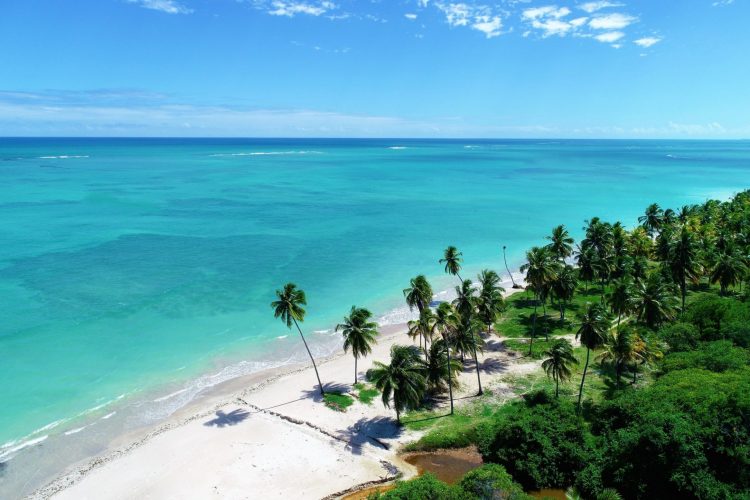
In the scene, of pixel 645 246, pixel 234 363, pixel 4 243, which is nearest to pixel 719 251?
pixel 645 246

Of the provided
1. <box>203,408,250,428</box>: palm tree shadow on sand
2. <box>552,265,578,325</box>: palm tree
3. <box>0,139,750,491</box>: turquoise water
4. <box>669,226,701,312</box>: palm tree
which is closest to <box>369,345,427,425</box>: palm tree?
<box>203,408,250,428</box>: palm tree shadow on sand

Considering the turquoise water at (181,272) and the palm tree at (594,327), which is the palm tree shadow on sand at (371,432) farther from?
the turquoise water at (181,272)

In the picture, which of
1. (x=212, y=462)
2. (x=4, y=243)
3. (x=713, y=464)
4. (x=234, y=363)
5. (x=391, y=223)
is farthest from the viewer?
(x=391, y=223)

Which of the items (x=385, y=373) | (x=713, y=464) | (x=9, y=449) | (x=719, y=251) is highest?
(x=719, y=251)

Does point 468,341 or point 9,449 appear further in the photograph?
point 468,341

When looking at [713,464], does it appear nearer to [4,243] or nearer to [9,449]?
[9,449]

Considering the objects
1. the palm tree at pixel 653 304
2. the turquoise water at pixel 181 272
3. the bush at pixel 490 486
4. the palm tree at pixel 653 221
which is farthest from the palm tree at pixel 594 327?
the palm tree at pixel 653 221

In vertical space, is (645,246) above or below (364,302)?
above

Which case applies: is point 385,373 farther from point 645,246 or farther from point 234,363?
point 645,246

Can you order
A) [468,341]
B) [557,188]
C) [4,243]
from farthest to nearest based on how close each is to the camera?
[557,188] < [4,243] < [468,341]
